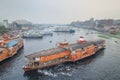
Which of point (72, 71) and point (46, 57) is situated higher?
point (46, 57)

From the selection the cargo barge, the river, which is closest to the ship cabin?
the cargo barge

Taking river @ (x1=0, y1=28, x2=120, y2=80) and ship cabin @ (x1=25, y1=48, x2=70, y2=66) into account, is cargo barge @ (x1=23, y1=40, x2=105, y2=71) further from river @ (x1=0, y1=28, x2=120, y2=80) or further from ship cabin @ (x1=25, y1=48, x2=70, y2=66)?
river @ (x1=0, y1=28, x2=120, y2=80)

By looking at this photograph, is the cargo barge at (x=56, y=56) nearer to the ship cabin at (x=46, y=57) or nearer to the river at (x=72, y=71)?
the ship cabin at (x=46, y=57)

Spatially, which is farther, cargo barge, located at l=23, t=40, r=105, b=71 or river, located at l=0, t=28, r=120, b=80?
cargo barge, located at l=23, t=40, r=105, b=71

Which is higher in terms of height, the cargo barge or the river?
the cargo barge

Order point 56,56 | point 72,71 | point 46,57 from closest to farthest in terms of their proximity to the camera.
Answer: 1. point 72,71
2. point 46,57
3. point 56,56

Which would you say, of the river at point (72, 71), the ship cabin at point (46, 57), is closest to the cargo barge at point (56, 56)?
the ship cabin at point (46, 57)

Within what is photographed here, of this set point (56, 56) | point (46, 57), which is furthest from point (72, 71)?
point (46, 57)

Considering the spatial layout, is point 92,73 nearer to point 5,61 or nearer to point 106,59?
point 106,59

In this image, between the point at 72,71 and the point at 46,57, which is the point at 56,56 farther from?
the point at 72,71

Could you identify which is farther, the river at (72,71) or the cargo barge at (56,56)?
the cargo barge at (56,56)

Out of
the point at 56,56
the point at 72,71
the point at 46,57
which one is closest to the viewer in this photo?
the point at 72,71

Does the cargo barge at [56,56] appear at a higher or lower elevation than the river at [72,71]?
higher
